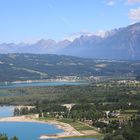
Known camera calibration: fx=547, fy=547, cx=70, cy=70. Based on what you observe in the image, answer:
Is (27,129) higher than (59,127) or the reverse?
the reverse

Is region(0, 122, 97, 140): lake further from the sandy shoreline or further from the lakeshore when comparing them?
the lakeshore

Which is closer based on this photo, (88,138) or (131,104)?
(88,138)

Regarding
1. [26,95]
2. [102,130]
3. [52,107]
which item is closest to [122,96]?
[52,107]

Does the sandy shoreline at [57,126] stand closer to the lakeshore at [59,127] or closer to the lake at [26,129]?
the lakeshore at [59,127]

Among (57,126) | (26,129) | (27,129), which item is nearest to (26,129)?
(26,129)

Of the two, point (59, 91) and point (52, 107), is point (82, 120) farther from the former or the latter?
point (59, 91)

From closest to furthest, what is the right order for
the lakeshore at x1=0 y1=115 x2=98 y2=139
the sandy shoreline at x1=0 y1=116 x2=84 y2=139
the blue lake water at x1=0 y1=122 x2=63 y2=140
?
the lakeshore at x1=0 y1=115 x2=98 y2=139, the sandy shoreline at x1=0 y1=116 x2=84 y2=139, the blue lake water at x1=0 y1=122 x2=63 y2=140

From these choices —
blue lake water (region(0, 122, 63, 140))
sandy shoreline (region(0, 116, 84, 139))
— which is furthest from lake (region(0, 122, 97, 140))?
sandy shoreline (region(0, 116, 84, 139))

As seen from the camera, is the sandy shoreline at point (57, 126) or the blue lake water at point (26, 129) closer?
the sandy shoreline at point (57, 126)

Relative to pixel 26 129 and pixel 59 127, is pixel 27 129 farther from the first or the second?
pixel 59 127

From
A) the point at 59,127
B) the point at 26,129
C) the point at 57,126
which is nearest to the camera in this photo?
the point at 26,129

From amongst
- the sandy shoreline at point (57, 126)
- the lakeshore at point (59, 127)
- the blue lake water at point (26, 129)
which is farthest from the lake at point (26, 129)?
the lakeshore at point (59, 127)
